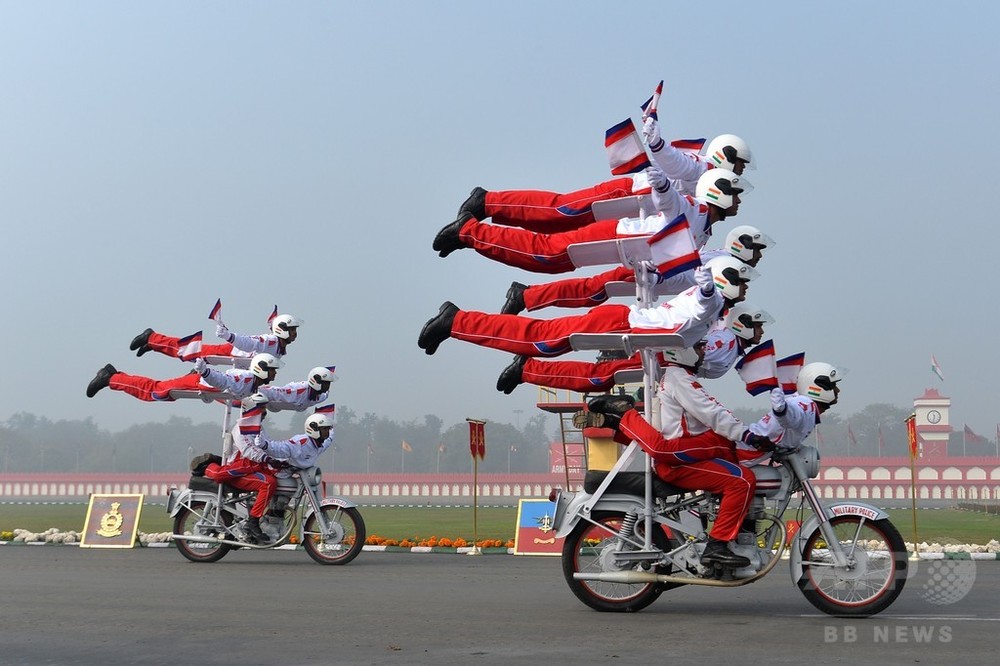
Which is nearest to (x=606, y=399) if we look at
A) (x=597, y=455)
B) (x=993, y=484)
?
(x=597, y=455)

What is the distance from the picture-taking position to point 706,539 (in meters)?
9.28

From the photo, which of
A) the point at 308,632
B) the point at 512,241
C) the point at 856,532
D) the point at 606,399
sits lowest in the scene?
the point at 308,632

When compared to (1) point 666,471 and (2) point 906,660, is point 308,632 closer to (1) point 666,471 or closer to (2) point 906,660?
(1) point 666,471

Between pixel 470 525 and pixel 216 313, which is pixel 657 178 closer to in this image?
pixel 216 313

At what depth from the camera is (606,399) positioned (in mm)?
10336

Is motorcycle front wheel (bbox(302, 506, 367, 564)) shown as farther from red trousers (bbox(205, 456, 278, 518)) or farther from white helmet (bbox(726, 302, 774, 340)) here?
white helmet (bbox(726, 302, 774, 340))

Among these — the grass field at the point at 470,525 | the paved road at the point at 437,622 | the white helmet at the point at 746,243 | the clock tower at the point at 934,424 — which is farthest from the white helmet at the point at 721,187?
the clock tower at the point at 934,424

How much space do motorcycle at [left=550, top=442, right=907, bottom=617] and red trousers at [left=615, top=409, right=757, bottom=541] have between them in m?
0.15

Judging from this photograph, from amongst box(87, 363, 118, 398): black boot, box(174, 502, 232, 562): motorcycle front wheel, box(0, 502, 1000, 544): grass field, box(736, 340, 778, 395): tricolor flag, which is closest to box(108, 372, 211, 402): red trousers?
box(87, 363, 118, 398): black boot

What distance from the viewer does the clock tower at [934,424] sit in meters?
63.7

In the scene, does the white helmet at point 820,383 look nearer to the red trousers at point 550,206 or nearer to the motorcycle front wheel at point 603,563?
the motorcycle front wheel at point 603,563

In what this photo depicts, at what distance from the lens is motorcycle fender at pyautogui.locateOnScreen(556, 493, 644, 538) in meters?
9.48

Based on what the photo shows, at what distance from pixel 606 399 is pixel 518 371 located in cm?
111

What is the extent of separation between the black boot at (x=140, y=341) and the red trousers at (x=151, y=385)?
0.64m
